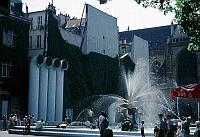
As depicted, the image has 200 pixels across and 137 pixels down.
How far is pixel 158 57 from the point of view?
75.7m

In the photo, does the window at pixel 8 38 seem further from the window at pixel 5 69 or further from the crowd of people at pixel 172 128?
the crowd of people at pixel 172 128

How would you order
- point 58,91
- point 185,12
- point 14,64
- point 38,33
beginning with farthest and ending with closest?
point 38,33 → point 58,91 → point 14,64 → point 185,12

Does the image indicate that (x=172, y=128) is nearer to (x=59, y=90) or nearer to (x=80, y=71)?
(x=59, y=90)

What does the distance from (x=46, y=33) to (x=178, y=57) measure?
31.8 meters

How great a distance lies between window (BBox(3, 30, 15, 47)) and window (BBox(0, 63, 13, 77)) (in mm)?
2358

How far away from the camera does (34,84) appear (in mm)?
43375

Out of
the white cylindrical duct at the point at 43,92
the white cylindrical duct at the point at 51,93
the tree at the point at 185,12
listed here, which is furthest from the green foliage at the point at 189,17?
the white cylindrical duct at the point at 51,93

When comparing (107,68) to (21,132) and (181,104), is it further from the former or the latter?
(21,132)

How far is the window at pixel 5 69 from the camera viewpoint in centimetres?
4184

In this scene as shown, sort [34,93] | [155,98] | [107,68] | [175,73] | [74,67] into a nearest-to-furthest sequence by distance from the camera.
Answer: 1. [34,93]
2. [74,67]
3. [107,68]
4. [155,98]
5. [175,73]

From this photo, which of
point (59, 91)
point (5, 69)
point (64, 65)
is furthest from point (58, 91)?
point (5, 69)

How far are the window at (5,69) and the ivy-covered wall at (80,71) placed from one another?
5759mm

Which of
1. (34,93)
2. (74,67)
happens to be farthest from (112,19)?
(34,93)

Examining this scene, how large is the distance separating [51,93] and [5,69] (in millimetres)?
6079
